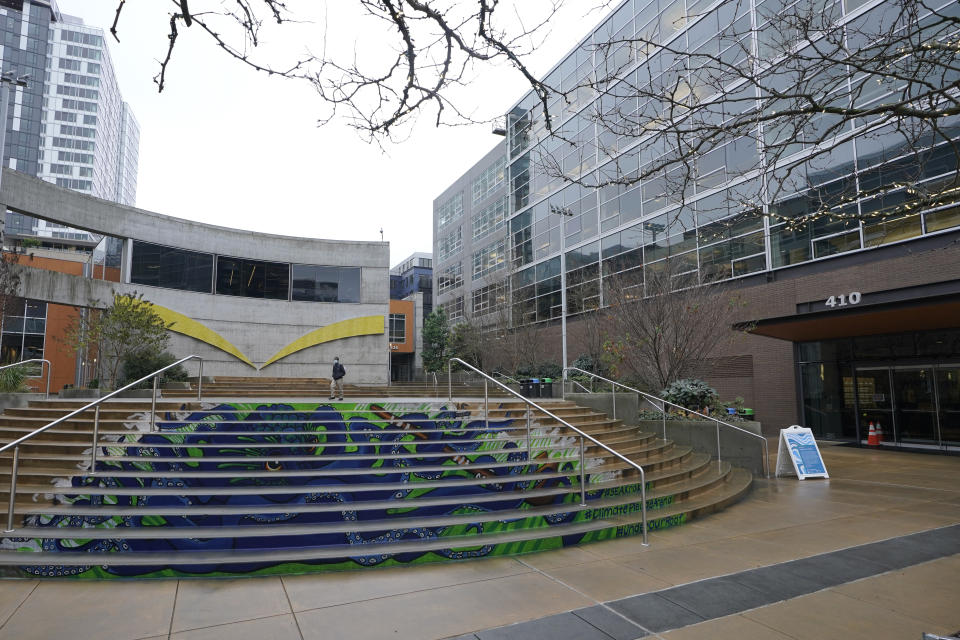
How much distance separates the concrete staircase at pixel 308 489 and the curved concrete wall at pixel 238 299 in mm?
11178

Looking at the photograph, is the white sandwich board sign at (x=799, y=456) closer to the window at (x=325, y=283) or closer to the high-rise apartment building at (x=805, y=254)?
the high-rise apartment building at (x=805, y=254)

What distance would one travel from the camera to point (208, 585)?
5.20 metres

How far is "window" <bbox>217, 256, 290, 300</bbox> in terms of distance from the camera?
22.2 meters

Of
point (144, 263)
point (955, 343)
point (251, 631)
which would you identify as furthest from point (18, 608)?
point (955, 343)

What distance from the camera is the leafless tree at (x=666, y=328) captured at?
15141mm

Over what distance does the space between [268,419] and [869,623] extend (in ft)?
27.6

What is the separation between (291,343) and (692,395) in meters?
16.2

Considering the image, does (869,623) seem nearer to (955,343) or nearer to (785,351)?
(955,343)

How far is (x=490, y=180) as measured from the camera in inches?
1724

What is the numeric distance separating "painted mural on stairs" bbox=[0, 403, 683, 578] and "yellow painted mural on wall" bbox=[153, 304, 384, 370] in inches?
518

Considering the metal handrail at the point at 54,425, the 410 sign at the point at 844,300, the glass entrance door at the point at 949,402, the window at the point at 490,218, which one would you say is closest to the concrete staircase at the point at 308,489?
the metal handrail at the point at 54,425

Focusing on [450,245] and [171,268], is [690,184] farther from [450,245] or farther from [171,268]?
[450,245]

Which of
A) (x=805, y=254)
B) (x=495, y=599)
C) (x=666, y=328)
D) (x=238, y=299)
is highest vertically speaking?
(x=805, y=254)

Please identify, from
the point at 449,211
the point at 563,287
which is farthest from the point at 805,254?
the point at 449,211
